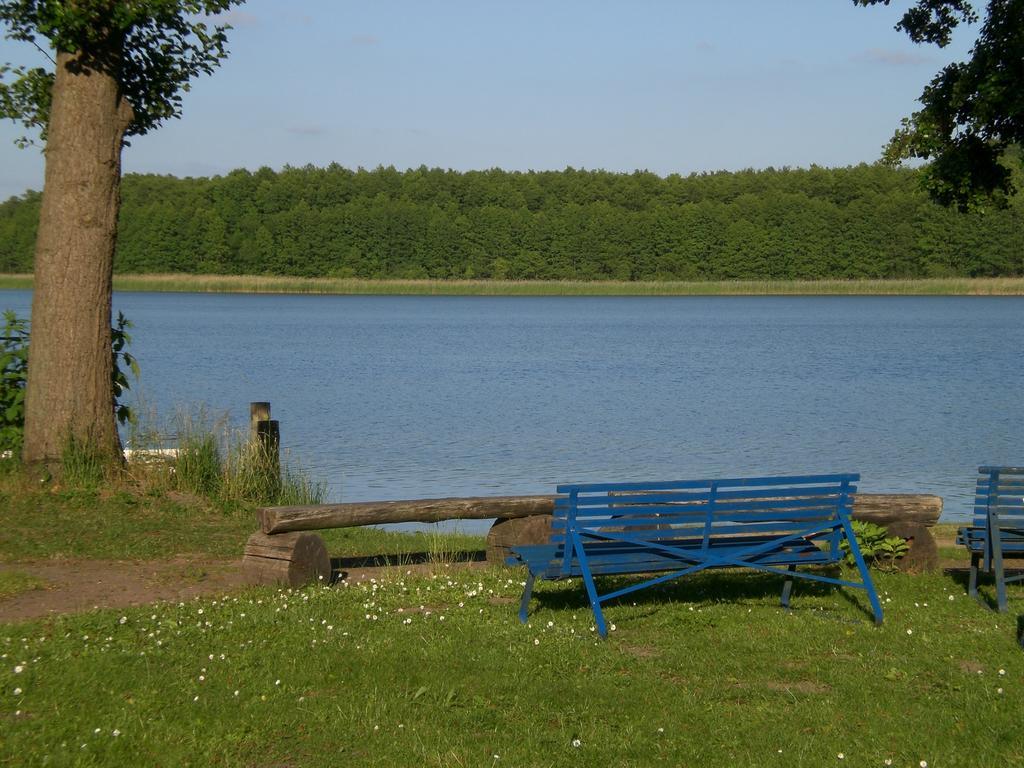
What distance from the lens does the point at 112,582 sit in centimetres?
902

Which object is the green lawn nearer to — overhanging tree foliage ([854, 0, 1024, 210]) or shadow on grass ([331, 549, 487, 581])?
Answer: shadow on grass ([331, 549, 487, 581])

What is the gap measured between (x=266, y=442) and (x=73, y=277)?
2.47 meters

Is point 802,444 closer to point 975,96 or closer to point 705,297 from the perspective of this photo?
point 975,96

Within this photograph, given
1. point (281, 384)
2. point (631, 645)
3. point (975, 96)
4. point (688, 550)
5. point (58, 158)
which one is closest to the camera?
point (631, 645)

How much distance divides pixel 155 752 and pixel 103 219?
25.5 feet

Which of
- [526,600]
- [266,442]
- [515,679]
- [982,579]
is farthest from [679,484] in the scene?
[266,442]

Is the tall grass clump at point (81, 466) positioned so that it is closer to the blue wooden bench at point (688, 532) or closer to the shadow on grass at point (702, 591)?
the shadow on grass at point (702, 591)

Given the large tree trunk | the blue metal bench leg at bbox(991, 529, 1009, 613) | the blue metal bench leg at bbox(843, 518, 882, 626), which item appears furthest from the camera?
the large tree trunk

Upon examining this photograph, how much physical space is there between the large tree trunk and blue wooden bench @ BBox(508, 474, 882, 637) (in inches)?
231

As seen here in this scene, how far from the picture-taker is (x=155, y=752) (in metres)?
5.25

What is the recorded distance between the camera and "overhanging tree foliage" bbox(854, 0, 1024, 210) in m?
13.4

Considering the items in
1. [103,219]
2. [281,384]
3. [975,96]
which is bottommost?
[281,384]

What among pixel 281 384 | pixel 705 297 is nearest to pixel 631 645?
pixel 281 384

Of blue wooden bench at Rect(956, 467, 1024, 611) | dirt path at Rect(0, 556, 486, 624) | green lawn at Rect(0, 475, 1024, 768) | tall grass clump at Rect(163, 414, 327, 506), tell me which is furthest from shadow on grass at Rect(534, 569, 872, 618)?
tall grass clump at Rect(163, 414, 327, 506)
